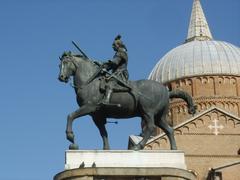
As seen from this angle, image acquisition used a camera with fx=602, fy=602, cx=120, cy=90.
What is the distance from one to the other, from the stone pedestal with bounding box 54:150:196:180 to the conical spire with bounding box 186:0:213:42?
168ft

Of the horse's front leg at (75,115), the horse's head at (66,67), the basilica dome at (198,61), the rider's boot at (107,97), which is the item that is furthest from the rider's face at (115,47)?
the basilica dome at (198,61)

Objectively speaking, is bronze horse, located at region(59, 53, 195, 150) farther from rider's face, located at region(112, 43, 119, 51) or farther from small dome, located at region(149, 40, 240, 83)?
small dome, located at region(149, 40, 240, 83)

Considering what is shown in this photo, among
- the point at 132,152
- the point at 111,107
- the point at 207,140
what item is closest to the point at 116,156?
the point at 132,152

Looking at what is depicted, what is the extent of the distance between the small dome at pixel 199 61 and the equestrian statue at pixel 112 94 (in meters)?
39.8

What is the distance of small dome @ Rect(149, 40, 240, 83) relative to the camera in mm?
52562

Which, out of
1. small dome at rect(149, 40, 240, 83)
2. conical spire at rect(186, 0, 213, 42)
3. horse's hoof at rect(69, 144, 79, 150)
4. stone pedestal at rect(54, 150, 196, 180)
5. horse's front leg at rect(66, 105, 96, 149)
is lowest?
stone pedestal at rect(54, 150, 196, 180)

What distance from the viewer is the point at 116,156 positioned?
11930mm

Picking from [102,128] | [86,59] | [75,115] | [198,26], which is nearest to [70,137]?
[75,115]

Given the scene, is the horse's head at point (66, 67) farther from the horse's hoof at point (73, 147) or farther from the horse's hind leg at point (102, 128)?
the horse's hoof at point (73, 147)

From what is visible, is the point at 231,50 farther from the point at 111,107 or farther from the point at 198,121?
the point at 111,107

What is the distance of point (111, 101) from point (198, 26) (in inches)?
2157

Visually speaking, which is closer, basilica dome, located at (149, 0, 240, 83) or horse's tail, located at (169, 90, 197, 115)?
horse's tail, located at (169, 90, 197, 115)

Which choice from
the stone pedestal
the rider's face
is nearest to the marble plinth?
the stone pedestal

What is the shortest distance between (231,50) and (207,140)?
15.2 metres
